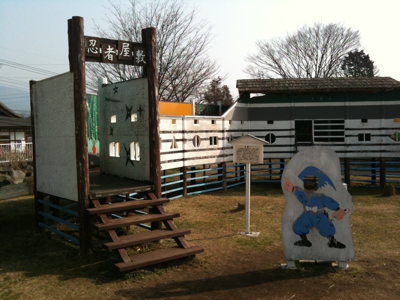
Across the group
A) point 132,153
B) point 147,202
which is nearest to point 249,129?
point 132,153

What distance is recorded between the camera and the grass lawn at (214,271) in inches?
201

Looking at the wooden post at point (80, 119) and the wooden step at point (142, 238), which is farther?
the wooden post at point (80, 119)

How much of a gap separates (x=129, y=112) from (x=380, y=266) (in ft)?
19.6

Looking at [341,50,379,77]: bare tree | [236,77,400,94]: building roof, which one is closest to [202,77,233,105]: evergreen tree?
[341,50,379,77]: bare tree

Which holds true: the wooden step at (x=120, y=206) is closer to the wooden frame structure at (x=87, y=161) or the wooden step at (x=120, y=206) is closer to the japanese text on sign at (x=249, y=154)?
the wooden frame structure at (x=87, y=161)

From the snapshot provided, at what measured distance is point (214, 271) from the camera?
5969 mm

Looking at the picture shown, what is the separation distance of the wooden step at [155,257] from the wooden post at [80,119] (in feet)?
4.42

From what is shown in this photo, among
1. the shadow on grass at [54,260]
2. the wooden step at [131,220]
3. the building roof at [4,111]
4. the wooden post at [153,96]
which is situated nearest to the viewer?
the shadow on grass at [54,260]

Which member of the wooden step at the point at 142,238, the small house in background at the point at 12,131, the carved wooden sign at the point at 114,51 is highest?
the carved wooden sign at the point at 114,51

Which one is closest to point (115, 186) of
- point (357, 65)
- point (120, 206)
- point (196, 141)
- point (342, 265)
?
point (120, 206)

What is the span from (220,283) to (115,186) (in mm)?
3238

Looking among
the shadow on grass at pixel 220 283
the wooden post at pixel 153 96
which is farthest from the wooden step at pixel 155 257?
the wooden post at pixel 153 96

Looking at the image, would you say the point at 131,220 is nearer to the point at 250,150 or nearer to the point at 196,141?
the point at 250,150

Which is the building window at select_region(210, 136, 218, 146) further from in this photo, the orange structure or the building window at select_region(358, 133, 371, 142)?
the building window at select_region(358, 133, 371, 142)
